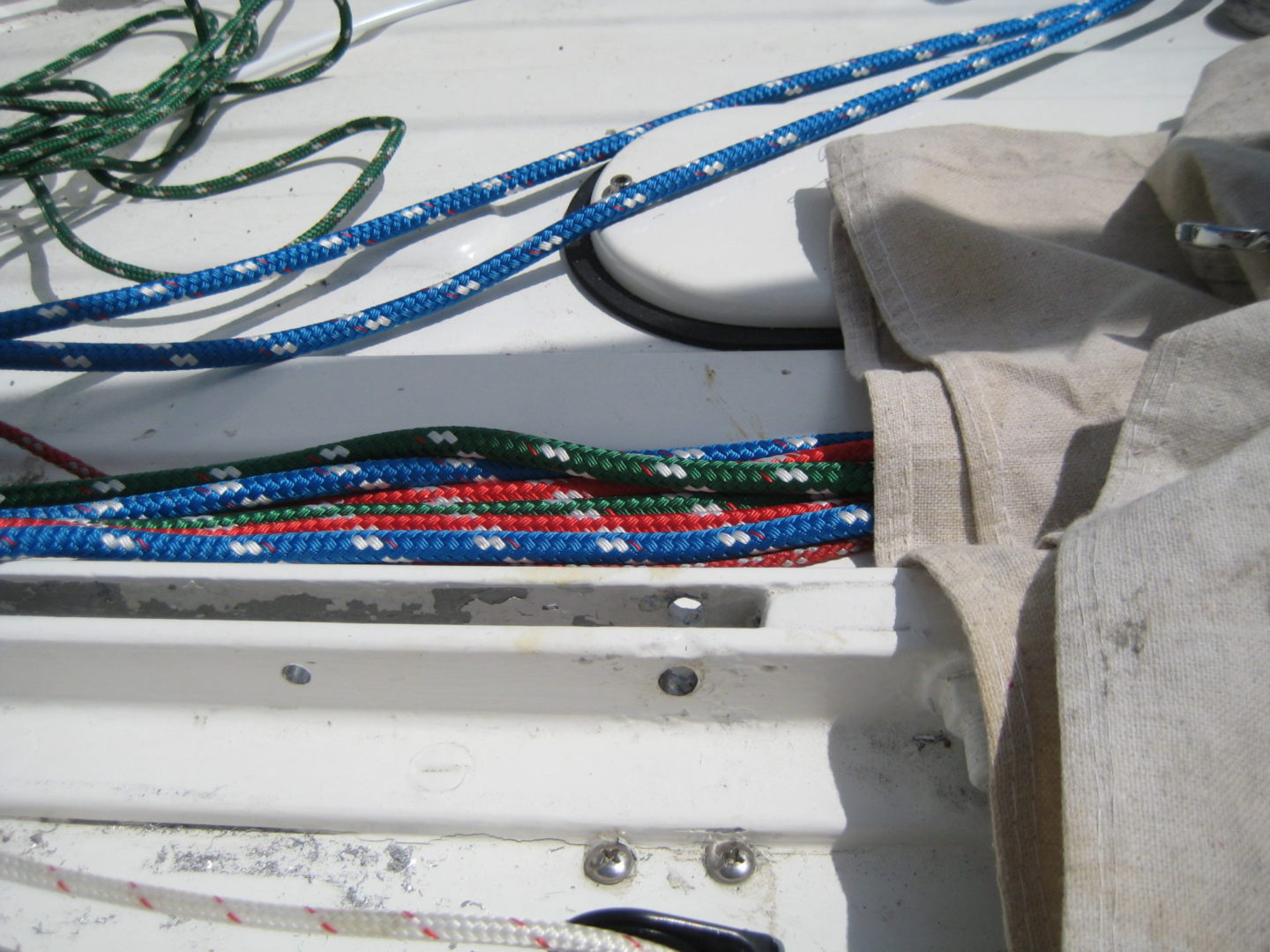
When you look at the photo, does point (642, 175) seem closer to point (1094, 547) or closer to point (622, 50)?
point (622, 50)

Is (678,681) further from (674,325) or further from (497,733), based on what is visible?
(674,325)

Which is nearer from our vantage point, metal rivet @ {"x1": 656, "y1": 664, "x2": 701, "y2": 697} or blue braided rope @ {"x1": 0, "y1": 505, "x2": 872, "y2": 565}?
metal rivet @ {"x1": 656, "y1": 664, "x2": 701, "y2": 697}

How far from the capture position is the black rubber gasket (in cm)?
100

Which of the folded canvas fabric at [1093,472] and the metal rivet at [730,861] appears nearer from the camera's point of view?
the folded canvas fabric at [1093,472]

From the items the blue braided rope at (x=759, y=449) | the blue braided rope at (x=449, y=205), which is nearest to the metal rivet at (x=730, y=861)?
the blue braided rope at (x=759, y=449)

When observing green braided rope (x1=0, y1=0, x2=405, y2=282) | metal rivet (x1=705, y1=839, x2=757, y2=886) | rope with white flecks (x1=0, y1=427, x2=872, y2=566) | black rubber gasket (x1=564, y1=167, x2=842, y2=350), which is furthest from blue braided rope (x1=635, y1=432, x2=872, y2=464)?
green braided rope (x1=0, y1=0, x2=405, y2=282)

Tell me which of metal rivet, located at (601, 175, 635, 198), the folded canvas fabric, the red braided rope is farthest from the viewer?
metal rivet, located at (601, 175, 635, 198)

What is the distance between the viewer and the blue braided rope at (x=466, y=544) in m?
0.77

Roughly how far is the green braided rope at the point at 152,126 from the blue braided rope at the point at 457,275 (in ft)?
0.76

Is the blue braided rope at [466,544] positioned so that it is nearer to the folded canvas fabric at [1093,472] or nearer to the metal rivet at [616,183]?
the folded canvas fabric at [1093,472]

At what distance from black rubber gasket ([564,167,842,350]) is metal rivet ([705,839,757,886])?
0.56m

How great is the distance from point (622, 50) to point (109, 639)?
4.35 feet

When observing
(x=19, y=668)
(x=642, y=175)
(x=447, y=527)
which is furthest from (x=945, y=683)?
(x=642, y=175)

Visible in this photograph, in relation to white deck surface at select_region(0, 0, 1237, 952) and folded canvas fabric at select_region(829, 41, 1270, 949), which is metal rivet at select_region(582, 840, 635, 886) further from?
folded canvas fabric at select_region(829, 41, 1270, 949)
